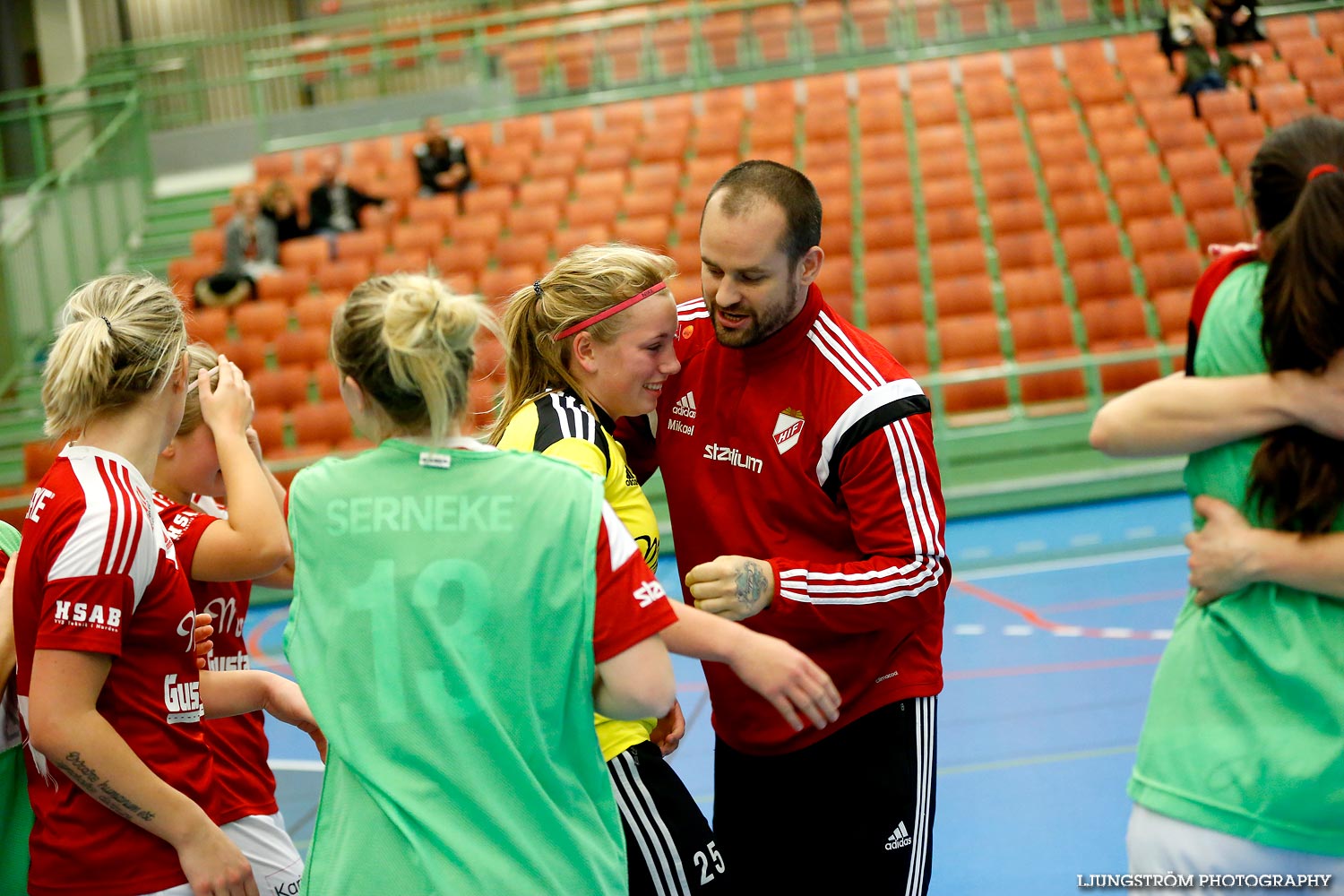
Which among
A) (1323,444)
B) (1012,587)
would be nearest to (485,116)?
(1012,587)

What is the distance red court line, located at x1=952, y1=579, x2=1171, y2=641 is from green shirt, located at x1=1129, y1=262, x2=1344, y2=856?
4.79 meters

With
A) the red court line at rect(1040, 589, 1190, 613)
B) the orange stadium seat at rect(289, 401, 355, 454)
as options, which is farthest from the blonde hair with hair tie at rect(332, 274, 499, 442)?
the orange stadium seat at rect(289, 401, 355, 454)

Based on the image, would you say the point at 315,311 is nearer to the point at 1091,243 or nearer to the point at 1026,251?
the point at 1026,251

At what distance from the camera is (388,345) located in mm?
1812

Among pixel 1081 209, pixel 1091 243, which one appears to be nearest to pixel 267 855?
pixel 1091 243

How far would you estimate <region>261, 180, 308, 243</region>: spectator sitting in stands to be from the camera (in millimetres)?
12742

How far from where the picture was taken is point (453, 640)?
175 centimetres

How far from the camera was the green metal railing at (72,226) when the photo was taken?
40.6 ft

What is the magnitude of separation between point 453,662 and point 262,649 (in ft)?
22.3

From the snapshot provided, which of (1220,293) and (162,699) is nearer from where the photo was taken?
(1220,293)

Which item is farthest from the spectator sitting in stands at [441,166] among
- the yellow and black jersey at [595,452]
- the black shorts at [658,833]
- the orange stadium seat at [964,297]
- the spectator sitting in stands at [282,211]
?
the black shorts at [658,833]

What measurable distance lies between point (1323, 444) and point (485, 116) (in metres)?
14.5

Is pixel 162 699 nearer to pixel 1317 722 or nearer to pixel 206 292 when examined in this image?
pixel 1317 722

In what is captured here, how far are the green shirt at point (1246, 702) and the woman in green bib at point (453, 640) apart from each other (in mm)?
804
